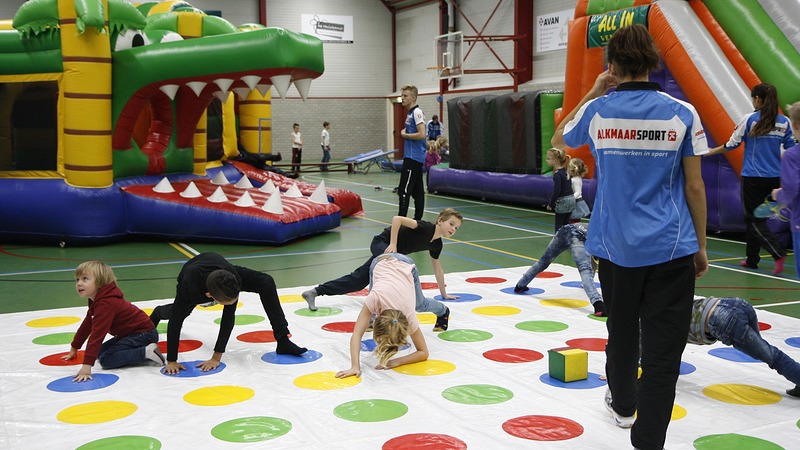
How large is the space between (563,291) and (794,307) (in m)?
1.70

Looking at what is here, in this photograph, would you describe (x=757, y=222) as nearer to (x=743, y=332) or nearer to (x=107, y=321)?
(x=743, y=332)

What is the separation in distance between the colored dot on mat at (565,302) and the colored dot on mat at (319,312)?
5.17 feet

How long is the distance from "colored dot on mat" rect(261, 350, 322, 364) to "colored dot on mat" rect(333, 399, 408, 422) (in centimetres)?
78

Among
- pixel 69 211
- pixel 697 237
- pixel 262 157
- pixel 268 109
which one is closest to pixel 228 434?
pixel 697 237

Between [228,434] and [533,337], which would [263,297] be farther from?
[533,337]

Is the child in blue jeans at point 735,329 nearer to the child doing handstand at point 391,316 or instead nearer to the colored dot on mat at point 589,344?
the colored dot on mat at point 589,344

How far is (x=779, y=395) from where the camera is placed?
3.73 metres

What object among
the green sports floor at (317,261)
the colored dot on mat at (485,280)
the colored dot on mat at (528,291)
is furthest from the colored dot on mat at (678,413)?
the colored dot on mat at (485,280)

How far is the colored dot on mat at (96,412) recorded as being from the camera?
11.3ft

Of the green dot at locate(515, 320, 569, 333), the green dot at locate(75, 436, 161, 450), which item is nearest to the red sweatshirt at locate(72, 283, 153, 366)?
the green dot at locate(75, 436, 161, 450)

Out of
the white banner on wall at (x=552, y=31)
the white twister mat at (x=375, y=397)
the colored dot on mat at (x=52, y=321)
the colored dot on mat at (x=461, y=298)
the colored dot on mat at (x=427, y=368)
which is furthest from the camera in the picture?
the white banner on wall at (x=552, y=31)

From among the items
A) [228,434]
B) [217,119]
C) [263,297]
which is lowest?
[228,434]

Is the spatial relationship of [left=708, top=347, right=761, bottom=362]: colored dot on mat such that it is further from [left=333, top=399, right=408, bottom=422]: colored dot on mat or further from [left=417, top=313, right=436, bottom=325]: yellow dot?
[left=333, top=399, right=408, bottom=422]: colored dot on mat

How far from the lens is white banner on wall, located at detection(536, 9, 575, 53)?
1912 cm
